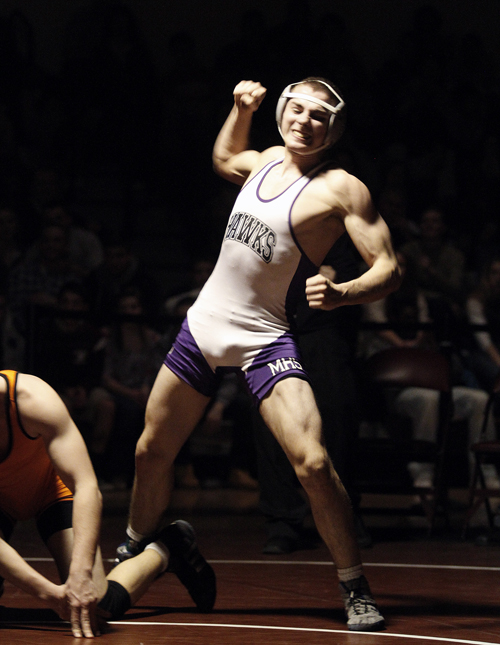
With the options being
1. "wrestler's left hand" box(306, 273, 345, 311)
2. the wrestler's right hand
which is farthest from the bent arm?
the wrestler's right hand

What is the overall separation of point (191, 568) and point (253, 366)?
69 cm

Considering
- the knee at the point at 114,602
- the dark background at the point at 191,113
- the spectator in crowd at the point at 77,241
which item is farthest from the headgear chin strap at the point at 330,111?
the dark background at the point at 191,113

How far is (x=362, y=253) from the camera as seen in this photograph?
10.6 ft

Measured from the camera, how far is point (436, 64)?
349 inches

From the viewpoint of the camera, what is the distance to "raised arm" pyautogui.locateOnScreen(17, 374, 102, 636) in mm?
2834

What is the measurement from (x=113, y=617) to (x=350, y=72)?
6.42 m

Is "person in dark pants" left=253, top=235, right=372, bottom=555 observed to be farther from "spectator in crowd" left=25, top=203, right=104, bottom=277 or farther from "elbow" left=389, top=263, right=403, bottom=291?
"spectator in crowd" left=25, top=203, right=104, bottom=277

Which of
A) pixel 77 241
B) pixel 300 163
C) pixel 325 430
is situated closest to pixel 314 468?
pixel 300 163

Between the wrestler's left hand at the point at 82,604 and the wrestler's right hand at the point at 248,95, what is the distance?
1714 mm

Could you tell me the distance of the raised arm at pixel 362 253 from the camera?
3.04 metres

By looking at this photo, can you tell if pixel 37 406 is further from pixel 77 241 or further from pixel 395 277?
pixel 77 241

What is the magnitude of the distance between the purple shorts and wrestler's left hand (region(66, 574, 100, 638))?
80 centimetres

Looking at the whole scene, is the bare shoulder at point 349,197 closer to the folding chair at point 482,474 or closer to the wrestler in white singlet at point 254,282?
the wrestler in white singlet at point 254,282

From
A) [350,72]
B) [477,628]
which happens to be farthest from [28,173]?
[477,628]
